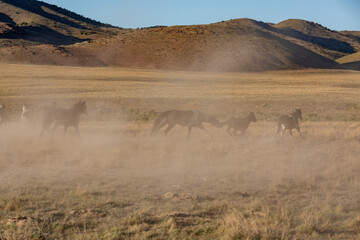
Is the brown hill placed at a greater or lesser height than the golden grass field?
greater

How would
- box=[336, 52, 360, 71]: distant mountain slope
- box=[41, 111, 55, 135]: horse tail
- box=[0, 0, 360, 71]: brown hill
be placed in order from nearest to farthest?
box=[41, 111, 55, 135]: horse tail
box=[0, 0, 360, 71]: brown hill
box=[336, 52, 360, 71]: distant mountain slope

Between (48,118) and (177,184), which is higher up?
(48,118)

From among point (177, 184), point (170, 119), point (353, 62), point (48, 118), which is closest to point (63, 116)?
point (48, 118)

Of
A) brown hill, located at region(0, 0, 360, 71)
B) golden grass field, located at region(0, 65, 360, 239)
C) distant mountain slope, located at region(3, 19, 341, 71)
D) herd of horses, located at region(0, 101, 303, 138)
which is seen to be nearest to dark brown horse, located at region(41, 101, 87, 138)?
herd of horses, located at region(0, 101, 303, 138)

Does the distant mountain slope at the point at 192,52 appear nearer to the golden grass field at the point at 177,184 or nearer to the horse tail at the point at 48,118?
the golden grass field at the point at 177,184

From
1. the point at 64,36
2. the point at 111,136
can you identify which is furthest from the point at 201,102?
the point at 64,36

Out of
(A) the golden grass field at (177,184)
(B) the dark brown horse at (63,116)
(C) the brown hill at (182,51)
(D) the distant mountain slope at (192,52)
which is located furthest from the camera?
(D) the distant mountain slope at (192,52)

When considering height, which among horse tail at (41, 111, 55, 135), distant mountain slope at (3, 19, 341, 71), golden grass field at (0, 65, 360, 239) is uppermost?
distant mountain slope at (3, 19, 341, 71)

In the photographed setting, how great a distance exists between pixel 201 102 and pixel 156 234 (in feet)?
104

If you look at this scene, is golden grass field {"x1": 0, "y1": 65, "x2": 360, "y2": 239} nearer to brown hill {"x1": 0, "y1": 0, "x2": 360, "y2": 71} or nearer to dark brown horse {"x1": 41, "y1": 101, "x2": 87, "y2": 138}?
dark brown horse {"x1": 41, "y1": 101, "x2": 87, "y2": 138}

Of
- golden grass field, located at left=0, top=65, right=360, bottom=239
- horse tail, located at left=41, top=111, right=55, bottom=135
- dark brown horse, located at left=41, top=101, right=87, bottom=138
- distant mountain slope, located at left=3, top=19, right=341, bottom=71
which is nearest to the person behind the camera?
golden grass field, located at left=0, top=65, right=360, bottom=239

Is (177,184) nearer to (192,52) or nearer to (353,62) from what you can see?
(192,52)

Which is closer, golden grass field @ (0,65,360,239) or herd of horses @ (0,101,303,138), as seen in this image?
golden grass field @ (0,65,360,239)

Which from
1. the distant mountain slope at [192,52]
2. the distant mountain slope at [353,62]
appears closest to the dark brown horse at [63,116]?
the distant mountain slope at [192,52]
